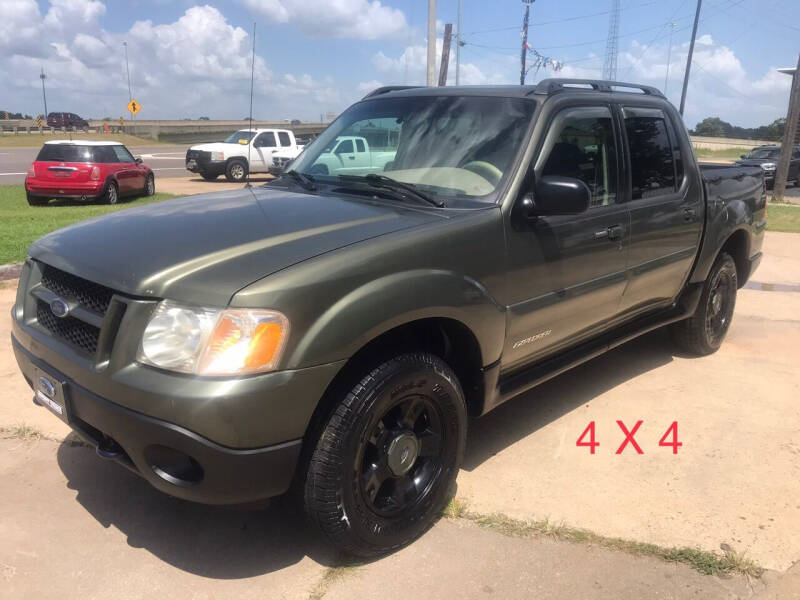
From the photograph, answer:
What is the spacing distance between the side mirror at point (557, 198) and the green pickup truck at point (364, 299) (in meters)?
0.01

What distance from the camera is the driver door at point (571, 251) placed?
10.8ft

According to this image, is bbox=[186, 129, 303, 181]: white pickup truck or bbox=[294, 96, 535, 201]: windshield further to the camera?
bbox=[186, 129, 303, 181]: white pickup truck

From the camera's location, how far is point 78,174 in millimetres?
14359

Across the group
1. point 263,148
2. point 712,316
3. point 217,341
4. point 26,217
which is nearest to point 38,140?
point 263,148

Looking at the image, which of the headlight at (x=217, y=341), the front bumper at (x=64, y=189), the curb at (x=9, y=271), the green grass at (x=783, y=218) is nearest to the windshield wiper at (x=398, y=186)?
the headlight at (x=217, y=341)

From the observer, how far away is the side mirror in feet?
10.1

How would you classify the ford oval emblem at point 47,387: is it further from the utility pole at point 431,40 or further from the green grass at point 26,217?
the utility pole at point 431,40

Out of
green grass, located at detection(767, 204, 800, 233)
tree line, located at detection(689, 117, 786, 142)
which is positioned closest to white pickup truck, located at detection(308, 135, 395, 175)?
green grass, located at detection(767, 204, 800, 233)

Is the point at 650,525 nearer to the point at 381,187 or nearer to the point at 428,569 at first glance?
the point at 428,569

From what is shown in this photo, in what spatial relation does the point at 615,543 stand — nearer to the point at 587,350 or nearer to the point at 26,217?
the point at 587,350

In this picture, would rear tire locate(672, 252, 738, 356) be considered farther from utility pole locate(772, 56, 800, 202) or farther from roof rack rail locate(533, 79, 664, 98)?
utility pole locate(772, 56, 800, 202)

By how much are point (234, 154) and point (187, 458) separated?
67.9ft

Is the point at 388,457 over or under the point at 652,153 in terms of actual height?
under

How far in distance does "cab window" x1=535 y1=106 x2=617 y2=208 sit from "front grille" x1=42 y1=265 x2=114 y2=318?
6.71 feet
